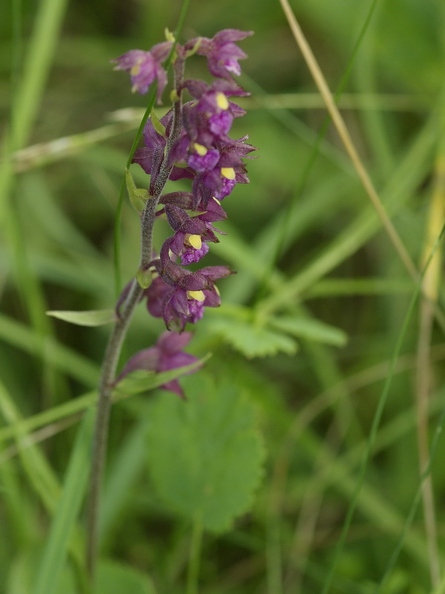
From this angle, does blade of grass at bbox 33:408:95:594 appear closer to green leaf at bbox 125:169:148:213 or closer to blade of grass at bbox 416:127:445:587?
green leaf at bbox 125:169:148:213

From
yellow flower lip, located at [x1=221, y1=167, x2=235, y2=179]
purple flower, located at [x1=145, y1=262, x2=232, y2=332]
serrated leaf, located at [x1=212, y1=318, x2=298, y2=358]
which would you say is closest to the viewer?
yellow flower lip, located at [x1=221, y1=167, x2=235, y2=179]

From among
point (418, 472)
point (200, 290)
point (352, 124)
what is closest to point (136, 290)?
point (200, 290)

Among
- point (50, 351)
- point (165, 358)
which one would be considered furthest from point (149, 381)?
point (50, 351)

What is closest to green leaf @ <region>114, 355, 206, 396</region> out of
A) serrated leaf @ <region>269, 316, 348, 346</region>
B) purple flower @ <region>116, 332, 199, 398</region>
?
purple flower @ <region>116, 332, 199, 398</region>

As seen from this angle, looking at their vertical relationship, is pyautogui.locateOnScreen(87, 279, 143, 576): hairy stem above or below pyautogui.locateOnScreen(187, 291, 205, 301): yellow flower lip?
below

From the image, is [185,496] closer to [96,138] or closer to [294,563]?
[294,563]

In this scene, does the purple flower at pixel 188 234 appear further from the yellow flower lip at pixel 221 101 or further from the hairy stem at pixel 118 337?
the yellow flower lip at pixel 221 101
